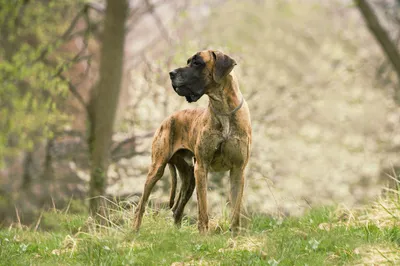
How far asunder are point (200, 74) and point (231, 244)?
5.70ft

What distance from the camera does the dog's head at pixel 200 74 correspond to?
252 inches

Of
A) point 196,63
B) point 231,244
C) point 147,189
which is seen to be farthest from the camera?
point 147,189

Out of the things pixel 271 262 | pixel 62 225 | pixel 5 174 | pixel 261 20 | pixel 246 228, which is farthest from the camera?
pixel 261 20

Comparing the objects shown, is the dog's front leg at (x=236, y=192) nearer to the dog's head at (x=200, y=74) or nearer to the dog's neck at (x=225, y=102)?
the dog's neck at (x=225, y=102)

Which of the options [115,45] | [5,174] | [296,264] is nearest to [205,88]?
[296,264]

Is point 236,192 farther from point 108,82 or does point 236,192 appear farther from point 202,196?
point 108,82

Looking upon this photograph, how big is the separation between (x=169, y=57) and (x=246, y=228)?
7096 mm

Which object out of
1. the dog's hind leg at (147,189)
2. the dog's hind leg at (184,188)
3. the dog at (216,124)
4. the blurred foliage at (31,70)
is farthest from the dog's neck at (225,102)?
the blurred foliage at (31,70)

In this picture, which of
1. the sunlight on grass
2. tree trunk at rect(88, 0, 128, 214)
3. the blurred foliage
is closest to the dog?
the sunlight on grass

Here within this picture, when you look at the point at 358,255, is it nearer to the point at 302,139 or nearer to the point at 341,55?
the point at 302,139

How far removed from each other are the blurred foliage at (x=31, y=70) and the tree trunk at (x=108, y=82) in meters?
0.97

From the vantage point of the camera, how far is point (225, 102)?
21.5 ft

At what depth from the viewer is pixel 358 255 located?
213 inches

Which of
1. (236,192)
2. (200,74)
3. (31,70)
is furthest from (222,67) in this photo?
(31,70)
